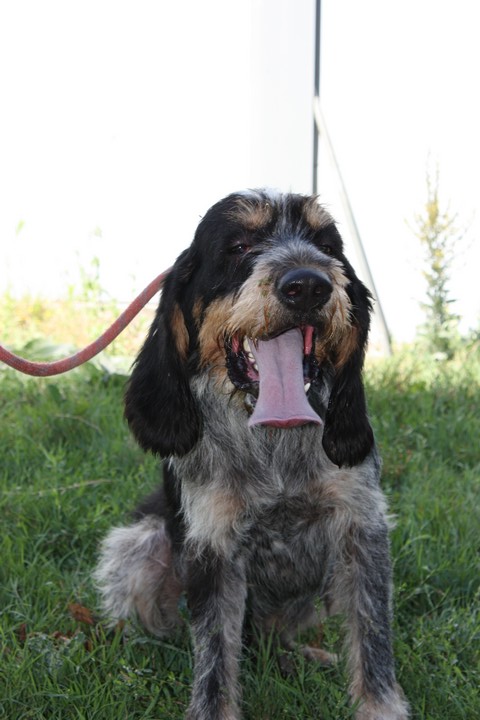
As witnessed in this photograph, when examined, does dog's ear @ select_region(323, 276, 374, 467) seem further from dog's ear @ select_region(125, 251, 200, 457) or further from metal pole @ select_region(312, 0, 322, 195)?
metal pole @ select_region(312, 0, 322, 195)

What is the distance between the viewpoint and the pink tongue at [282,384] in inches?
109

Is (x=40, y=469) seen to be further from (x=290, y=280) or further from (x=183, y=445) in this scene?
(x=290, y=280)

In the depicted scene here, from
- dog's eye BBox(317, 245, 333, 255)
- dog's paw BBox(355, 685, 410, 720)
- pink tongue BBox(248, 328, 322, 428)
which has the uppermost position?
dog's eye BBox(317, 245, 333, 255)

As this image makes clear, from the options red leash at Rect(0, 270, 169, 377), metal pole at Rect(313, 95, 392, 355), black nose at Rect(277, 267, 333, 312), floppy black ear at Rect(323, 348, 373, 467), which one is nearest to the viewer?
black nose at Rect(277, 267, 333, 312)

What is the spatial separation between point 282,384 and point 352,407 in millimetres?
373

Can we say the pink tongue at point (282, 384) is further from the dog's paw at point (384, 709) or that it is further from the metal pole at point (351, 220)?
the metal pole at point (351, 220)

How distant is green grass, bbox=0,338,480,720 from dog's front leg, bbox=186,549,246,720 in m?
0.13

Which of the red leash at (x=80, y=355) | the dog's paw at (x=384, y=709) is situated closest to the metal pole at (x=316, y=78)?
the red leash at (x=80, y=355)

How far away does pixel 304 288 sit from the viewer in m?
2.70

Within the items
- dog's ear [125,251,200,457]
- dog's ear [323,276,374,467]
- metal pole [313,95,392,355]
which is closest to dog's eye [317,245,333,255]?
dog's ear [323,276,374,467]

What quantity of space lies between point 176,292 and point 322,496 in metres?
0.92

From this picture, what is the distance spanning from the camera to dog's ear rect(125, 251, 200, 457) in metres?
3.11

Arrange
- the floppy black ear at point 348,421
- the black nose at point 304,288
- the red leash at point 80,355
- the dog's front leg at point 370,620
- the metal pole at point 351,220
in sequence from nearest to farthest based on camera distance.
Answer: the black nose at point 304,288 < the dog's front leg at point 370,620 < the floppy black ear at point 348,421 < the red leash at point 80,355 < the metal pole at point 351,220

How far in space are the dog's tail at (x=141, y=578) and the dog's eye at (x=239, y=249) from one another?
1272 mm
